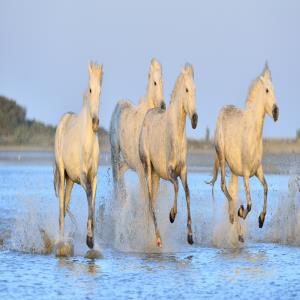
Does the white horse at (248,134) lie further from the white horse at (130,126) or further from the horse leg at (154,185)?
the white horse at (130,126)

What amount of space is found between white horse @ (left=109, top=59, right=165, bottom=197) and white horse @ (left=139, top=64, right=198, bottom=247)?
2.91ft

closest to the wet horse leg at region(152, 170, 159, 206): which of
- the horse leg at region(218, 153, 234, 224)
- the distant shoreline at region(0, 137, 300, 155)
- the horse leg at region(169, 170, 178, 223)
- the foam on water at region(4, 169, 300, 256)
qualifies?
the foam on water at region(4, 169, 300, 256)

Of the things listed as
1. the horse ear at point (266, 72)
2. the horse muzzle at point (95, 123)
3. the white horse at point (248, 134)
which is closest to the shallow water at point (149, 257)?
the white horse at point (248, 134)

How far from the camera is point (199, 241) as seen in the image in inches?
688

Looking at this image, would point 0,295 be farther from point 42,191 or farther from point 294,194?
point 42,191

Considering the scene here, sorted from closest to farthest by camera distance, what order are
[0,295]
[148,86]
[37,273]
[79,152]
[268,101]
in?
1. [0,295]
2. [37,273]
3. [79,152]
4. [268,101]
5. [148,86]

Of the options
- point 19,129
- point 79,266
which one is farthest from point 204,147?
point 79,266

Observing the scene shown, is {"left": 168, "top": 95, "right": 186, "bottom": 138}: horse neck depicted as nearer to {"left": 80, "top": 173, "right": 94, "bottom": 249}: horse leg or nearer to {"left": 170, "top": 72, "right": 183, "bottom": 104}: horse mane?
{"left": 170, "top": 72, "right": 183, "bottom": 104}: horse mane

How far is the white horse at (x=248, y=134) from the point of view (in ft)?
55.6

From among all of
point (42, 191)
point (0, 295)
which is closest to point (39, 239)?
point (0, 295)

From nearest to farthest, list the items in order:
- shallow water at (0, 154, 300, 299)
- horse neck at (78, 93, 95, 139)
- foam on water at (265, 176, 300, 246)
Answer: shallow water at (0, 154, 300, 299) < horse neck at (78, 93, 95, 139) < foam on water at (265, 176, 300, 246)

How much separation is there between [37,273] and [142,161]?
362 centimetres

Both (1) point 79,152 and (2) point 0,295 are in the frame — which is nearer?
(2) point 0,295

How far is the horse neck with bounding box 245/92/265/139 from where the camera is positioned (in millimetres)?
17062
